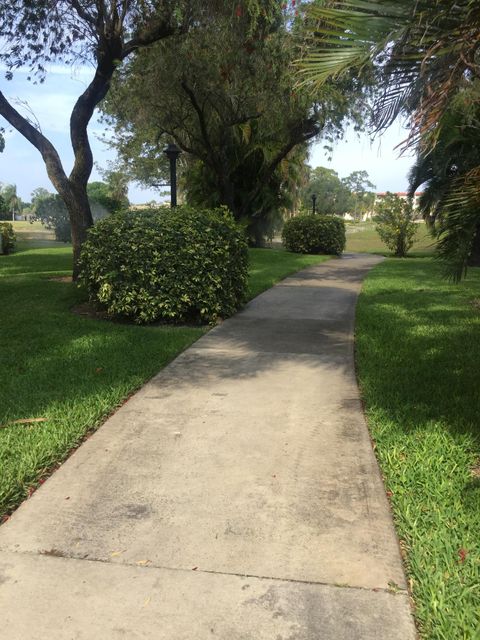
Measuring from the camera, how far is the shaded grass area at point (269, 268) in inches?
483

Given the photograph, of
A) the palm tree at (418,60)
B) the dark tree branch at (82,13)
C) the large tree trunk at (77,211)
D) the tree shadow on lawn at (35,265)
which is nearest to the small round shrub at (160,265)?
the large tree trunk at (77,211)

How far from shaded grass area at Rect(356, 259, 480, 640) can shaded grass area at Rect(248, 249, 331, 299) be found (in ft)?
12.9

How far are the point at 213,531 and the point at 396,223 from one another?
27225mm

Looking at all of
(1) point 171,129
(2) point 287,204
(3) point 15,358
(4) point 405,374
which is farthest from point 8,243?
(4) point 405,374

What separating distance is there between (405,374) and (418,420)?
1280 mm

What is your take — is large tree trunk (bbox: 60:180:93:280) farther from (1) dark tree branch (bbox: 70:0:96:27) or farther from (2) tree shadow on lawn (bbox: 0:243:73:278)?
(2) tree shadow on lawn (bbox: 0:243:73:278)

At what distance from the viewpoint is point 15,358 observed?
599 centimetres

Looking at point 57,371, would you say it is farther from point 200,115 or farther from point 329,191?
point 329,191

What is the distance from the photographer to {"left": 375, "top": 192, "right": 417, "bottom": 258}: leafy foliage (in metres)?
27.6

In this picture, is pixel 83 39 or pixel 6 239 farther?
pixel 6 239

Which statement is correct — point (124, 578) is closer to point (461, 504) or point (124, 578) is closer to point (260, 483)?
point (260, 483)

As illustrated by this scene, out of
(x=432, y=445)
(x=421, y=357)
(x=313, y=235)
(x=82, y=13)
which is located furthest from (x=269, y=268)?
(x=432, y=445)

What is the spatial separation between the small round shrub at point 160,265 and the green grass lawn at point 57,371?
36 cm

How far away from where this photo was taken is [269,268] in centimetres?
1627
